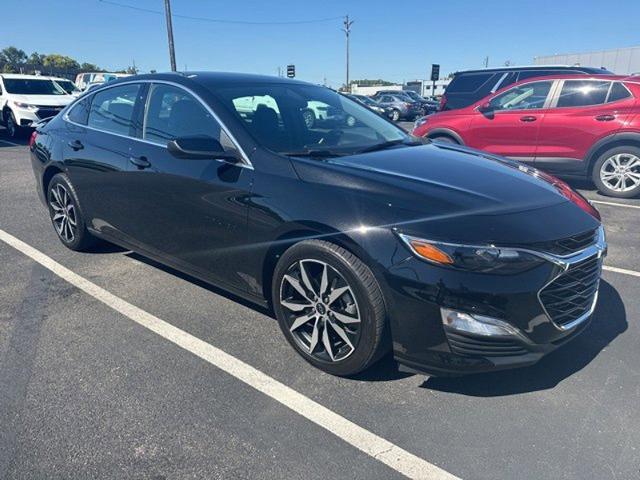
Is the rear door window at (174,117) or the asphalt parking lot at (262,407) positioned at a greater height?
the rear door window at (174,117)

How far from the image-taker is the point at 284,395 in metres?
2.63

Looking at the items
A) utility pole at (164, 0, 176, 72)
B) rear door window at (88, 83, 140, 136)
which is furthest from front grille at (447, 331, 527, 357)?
utility pole at (164, 0, 176, 72)

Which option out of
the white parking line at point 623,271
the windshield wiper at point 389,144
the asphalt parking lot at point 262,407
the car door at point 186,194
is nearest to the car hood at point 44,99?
the car door at point 186,194

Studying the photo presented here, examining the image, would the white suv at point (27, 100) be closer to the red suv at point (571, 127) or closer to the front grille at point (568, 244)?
the red suv at point (571, 127)

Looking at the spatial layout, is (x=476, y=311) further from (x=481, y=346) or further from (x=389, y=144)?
(x=389, y=144)

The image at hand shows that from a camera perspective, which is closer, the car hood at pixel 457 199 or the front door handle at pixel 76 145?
the car hood at pixel 457 199

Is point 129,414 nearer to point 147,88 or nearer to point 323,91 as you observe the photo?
point 147,88

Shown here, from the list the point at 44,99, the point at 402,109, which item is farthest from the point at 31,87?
the point at 402,109

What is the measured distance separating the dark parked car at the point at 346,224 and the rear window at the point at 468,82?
6892 mm

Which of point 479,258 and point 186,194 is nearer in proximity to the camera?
point 479,258

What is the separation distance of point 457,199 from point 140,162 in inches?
92.2

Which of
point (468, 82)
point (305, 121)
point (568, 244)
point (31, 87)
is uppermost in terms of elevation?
point (468, 82)

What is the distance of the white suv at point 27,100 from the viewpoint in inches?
538

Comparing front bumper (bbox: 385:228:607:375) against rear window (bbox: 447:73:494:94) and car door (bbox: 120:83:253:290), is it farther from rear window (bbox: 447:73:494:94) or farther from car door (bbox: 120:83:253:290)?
rear window (bbox: 447:73:494:94)
